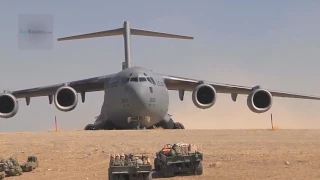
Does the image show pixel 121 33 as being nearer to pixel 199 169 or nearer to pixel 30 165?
pixel 30 165

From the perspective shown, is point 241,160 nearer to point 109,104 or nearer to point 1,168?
point 1,168

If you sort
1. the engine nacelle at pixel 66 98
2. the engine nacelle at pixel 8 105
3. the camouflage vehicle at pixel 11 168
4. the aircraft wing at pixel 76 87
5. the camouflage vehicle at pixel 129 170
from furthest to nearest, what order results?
1. the aircraft wing at pixel 76 87
2. the engine nacelle at pixel 8 105
3. the engine nacelle at pixel 66 98
4. the camouflage vehicle at pixel 11 168
5. the camouflage vehicle at pixel 129 170

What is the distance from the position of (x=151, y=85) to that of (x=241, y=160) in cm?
1191

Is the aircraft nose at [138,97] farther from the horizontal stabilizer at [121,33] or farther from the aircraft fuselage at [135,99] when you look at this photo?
the horizontal stabilizer at [121,33]

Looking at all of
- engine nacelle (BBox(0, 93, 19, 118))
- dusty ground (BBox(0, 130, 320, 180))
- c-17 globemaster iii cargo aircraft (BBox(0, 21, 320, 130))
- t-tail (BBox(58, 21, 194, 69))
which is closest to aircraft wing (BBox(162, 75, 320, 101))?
c-17 globemaster iii cargo aircraft (BBox(0, 21, 320, 130))

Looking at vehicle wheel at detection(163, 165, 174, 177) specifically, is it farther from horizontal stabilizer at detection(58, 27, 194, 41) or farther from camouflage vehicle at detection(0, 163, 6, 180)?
horizontal stabilizer at detection(58, 27, 194, 41)

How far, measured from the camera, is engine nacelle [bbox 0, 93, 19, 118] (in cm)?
2280

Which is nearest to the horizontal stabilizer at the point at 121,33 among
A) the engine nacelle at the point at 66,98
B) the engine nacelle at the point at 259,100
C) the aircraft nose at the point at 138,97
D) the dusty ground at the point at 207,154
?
the engine nacelle at the point at 66,98

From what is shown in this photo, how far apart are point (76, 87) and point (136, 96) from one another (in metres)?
5.17

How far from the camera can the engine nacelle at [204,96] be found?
2269cm

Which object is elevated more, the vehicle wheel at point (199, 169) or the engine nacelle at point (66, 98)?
the engine nacelle at point (66, 98)

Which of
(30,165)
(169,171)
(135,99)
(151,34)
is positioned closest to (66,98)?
(135,99)

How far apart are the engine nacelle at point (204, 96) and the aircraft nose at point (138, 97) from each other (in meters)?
2.27

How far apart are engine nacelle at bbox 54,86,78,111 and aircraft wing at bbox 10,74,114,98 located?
4.34 ft
